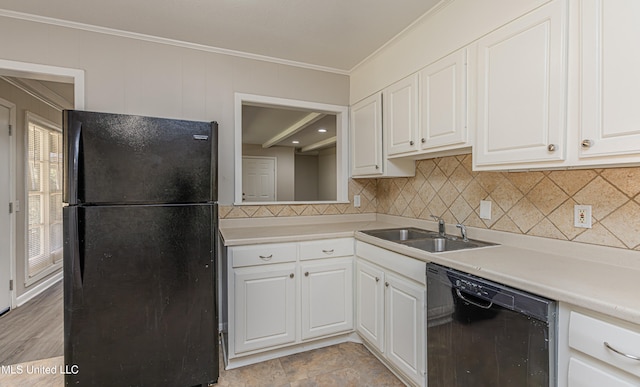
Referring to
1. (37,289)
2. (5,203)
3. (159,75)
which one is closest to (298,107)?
(159,75)

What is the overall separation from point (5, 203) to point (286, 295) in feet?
9.44

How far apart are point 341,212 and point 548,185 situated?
1654 millimetres

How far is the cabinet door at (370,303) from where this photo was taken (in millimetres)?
1987

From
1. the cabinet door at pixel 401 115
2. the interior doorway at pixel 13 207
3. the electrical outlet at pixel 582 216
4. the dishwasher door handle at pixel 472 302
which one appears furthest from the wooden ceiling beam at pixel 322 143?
the dishwasher door handle at pixel 472 302

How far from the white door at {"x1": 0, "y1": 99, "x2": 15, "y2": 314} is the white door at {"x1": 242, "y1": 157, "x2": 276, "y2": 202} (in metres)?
4.21

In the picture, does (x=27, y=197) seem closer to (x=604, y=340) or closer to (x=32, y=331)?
(x=32, y=331)

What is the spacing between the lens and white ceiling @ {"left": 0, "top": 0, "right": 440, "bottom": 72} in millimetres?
1835

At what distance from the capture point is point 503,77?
1457mm

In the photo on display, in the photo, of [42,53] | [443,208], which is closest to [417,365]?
[443,208]

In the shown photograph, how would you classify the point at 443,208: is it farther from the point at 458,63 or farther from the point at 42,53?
the point at 42,53

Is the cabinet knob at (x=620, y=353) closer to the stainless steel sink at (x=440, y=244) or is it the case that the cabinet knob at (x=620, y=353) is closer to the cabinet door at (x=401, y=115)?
the stainless steel sink at (x=440, y=244)

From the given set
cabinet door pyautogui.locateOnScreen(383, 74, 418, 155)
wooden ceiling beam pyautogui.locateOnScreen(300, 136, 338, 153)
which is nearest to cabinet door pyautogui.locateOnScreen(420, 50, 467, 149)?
cabinet door pyautogui.locateOnScreen(383, 74, 418, 155)

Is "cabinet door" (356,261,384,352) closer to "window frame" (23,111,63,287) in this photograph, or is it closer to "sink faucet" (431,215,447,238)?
"sink faucet" (431,215,447,238)

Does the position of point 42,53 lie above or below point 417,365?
above
